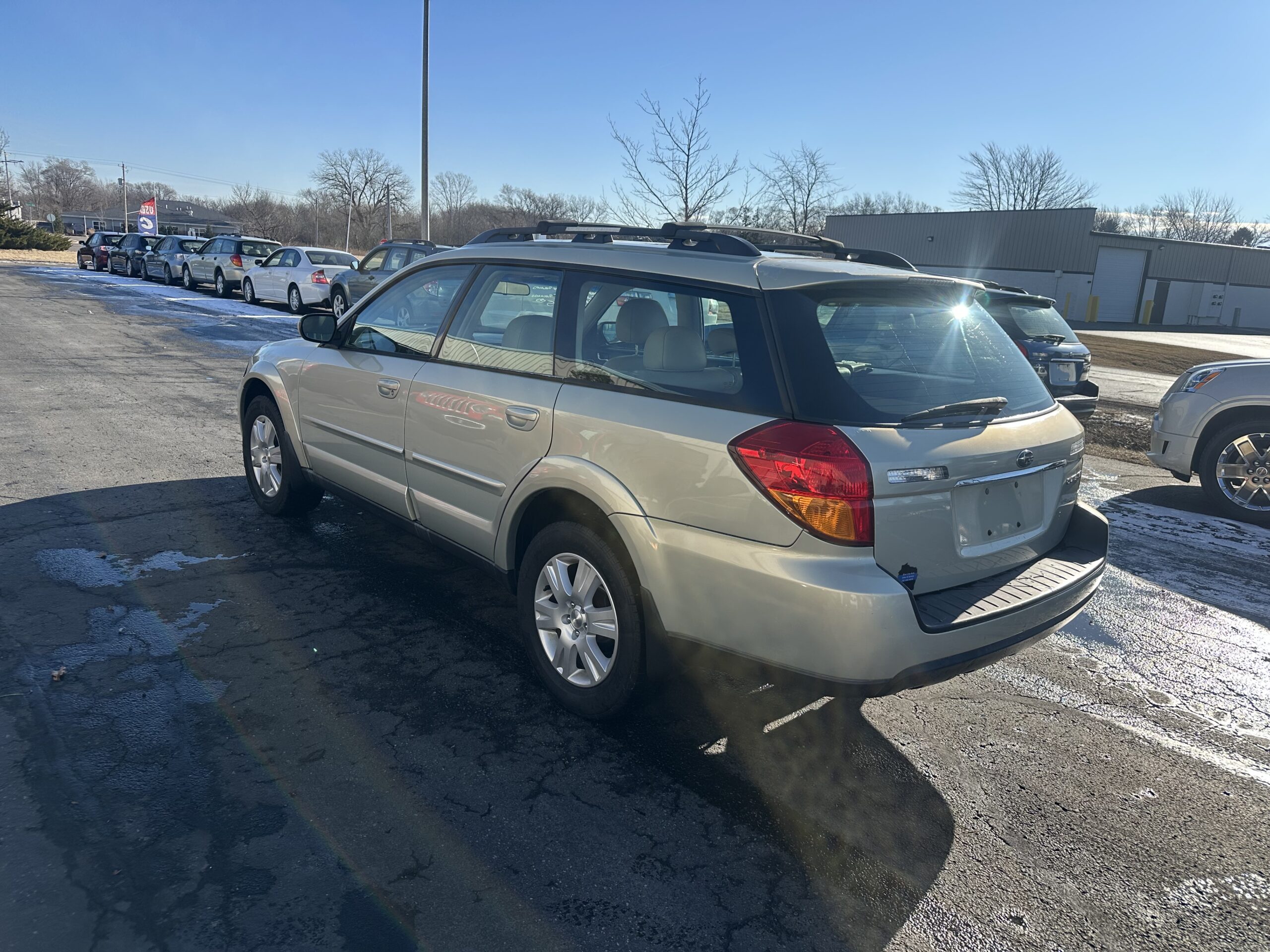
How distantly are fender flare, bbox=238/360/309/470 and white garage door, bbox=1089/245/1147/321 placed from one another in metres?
45.6

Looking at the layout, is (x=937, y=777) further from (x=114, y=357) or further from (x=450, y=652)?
(x=114, y=357)

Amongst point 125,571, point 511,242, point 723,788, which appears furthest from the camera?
point 125,571

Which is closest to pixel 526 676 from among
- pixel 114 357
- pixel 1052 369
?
pixel 1052 369

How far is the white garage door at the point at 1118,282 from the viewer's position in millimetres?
43875

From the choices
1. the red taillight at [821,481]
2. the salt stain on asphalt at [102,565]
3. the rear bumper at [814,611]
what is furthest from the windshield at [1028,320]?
the salt stain on asphalt at [102,565]

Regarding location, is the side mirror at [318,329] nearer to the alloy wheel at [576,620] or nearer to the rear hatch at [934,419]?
the alloy wheel at [576,620]

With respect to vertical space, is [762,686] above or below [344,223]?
below

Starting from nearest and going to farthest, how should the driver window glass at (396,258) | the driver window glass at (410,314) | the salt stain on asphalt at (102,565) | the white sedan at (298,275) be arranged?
the driver window glass at (410,314) → the salt stain on asphalt at (102,565) → the driver window glass at (396,258) → the white sedan at (298,275)

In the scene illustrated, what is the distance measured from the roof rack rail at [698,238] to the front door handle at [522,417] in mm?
834

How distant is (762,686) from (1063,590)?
1316 mm

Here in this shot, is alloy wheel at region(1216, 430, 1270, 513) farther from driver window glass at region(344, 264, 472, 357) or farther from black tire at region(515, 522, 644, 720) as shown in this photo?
driver window glass at region(344, 264, 472, 357)

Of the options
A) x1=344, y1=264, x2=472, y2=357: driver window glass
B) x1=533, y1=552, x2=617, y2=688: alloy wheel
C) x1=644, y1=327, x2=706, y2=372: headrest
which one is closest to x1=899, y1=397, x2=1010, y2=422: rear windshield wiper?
x1=644, y1=327, x2=706, y2=372: headrest

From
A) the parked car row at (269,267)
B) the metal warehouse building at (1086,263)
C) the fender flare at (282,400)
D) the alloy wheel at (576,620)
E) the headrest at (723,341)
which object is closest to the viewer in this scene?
the headrest at (723,341)

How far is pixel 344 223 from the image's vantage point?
335 ft
